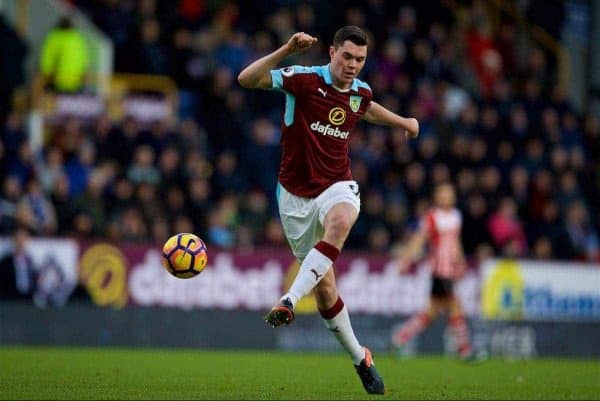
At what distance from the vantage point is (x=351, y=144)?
21.1m

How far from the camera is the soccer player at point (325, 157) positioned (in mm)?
9414

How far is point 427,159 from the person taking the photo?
70.9 feet

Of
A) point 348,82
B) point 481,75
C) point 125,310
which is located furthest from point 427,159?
point 348,82

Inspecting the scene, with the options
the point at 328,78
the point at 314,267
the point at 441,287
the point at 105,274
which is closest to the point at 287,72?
the point at 328,78

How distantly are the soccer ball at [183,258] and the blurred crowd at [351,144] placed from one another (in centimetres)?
746

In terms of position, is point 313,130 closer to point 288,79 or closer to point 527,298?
point 288,79

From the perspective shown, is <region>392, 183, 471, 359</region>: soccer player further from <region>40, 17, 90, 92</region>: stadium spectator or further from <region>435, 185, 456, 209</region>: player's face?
<region>40, 17, 90, 92</region>: stadium spectator

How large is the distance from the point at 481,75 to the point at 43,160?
10.5 metres

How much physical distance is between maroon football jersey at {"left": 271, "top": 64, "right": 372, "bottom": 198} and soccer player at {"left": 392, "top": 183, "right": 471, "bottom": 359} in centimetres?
775

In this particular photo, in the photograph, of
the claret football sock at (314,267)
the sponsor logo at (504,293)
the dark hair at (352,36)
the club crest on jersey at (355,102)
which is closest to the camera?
the claret football sock at (314,267)

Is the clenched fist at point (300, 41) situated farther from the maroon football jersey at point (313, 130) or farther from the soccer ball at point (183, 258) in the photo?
the soccer ball at point (183, 258)

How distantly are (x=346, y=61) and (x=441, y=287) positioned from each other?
27.7 feet

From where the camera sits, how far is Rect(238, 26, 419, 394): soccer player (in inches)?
371

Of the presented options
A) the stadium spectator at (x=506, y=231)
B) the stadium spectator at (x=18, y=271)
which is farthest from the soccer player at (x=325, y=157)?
the stadium spectator at (x=506, y=231)
